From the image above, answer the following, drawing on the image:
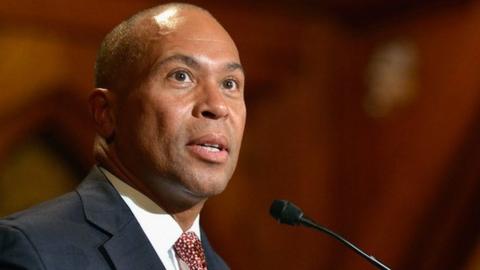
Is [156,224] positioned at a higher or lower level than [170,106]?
lower

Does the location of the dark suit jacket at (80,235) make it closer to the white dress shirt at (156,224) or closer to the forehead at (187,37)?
the white dress shirt at (156,224)

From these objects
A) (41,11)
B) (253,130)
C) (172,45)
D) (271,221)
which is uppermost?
(172,45)

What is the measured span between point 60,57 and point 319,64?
39.3 inches

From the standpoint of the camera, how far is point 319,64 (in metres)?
3.21

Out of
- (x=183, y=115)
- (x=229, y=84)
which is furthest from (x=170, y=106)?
(x=229, y=84)

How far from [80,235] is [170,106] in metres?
0.25

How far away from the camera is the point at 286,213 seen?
149 centimetres

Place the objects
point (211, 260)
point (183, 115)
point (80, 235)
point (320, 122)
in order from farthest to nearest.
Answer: point (320, 122), point (211, 260), point (183, 115), point (80, 235)

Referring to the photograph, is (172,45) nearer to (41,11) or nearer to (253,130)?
(41,11)

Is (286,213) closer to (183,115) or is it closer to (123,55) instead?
(183,115)

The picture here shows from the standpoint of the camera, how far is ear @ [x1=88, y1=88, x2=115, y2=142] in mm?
1506

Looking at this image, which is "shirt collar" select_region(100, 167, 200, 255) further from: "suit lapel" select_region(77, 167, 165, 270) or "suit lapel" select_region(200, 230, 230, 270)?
"suit lapel" select_region(200, 230, 230, 270)

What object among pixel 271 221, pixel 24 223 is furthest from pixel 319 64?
pixel 24 223

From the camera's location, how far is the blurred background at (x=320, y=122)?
2.64 m
